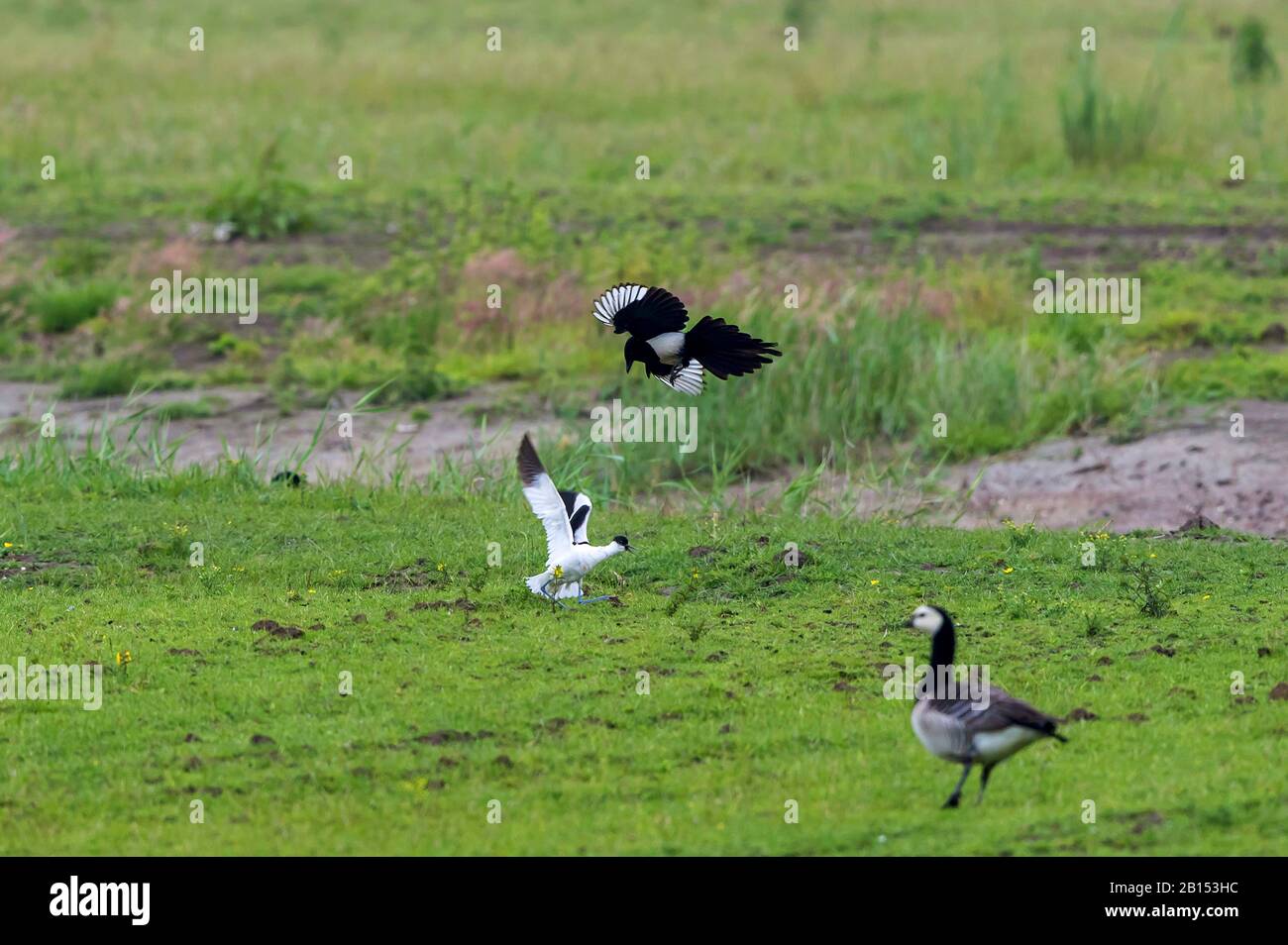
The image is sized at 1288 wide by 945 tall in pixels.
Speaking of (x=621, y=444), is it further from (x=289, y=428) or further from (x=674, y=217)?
(x=674, y=217)

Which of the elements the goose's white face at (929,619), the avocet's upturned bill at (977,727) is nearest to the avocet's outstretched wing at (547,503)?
the goose's white face at (929,619)

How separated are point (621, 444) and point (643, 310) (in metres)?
4.15

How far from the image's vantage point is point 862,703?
25.9 feet

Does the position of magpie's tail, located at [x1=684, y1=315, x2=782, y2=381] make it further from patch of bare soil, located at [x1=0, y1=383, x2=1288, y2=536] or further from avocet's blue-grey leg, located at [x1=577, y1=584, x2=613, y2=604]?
patch of bare soil, located at [x1=0, y1=383, x2=1288, y2=536]

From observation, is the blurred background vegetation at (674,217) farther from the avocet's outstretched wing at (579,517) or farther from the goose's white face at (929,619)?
the goose's white face at (929,619)

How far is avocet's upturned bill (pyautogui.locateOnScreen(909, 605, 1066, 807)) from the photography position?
6414mm

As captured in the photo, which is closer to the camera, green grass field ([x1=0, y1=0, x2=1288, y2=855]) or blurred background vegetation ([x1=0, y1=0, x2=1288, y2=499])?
green grass field ([x1=0, y1=0, x2=1288, y2=855])

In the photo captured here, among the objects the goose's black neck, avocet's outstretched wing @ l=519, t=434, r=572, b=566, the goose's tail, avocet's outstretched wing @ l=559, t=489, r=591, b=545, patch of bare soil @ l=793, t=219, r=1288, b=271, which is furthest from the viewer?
patch of bare soil @ l=793, t=219, r=1288, b=271

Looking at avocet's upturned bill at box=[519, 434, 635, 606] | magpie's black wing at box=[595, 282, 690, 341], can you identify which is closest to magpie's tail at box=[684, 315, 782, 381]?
magpie's black wing at box=[595, 282, 690, 341]

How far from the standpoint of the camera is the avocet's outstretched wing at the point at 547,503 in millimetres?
8930

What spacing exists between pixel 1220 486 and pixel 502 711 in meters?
6.31

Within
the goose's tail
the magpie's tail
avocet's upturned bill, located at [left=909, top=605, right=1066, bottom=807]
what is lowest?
avocet's upturned bill, located at [left=909, top=605, right=1066, bottom=807]

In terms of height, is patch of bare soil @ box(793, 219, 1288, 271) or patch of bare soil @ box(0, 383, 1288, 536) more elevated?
patch of bare soil @ box(793, 219, 1288, 271)
